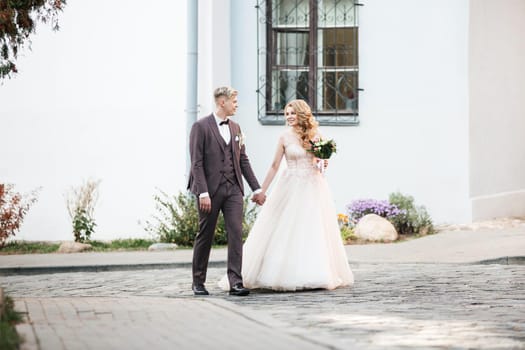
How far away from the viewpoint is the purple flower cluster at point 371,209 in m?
17.1

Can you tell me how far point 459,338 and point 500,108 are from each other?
37.4ft

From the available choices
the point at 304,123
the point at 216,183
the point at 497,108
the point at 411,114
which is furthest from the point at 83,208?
the point at 216,183

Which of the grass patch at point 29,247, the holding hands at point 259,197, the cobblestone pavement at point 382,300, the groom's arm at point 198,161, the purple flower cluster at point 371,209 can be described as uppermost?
the groom's arm at point 198,161

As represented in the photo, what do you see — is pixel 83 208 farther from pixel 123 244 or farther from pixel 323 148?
pixel 323 148

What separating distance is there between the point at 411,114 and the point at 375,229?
2.25 meters

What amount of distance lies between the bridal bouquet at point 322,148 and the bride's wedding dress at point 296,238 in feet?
0.34

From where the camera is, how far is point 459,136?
17562 mm

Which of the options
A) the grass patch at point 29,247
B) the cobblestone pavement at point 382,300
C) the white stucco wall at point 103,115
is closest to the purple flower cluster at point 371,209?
the white stucco wall at point 103,115

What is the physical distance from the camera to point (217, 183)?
10953 millimetres

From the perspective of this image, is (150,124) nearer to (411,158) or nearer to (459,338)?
(411,158)

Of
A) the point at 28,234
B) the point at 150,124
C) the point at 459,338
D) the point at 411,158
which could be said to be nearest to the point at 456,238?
the point at 411,158

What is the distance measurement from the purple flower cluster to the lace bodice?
5374 mm

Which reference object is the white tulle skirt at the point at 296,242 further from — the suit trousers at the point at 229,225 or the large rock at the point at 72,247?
the large rock at the point at 72,247

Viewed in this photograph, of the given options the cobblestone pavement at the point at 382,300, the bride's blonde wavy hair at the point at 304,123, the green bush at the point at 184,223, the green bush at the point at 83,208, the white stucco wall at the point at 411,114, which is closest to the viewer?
the cobblestone pavement at the point at 382,300
